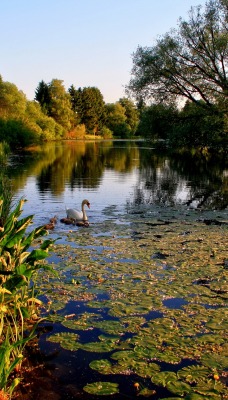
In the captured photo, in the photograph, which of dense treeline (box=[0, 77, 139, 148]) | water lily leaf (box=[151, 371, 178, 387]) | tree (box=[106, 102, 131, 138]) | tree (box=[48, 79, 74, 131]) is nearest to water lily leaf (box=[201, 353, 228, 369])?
water lily leaf (box=[151, 371, 178, 387])

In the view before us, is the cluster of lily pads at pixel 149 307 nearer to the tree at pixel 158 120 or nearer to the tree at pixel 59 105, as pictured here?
the tree at pixel 158 120

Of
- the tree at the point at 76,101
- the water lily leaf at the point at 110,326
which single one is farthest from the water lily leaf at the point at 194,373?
the tree at the point at 76,101

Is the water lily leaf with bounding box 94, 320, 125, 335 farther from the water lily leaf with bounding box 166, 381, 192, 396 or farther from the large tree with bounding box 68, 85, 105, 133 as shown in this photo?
the large tree with bounding box 68, 85, 105, 133

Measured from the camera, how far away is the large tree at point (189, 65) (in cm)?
3431

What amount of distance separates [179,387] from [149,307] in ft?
8.10

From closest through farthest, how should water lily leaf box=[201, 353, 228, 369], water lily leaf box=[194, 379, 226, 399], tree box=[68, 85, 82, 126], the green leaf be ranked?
water lily leaf box=[194, 379, 226, 399]
water lily leaf box=[201, 353, 228, 369]
the green leaf
tree box=[68, 85, 82, 126]

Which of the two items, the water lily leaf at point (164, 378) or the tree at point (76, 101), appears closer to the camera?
the water lily leaf at point (164, 378)

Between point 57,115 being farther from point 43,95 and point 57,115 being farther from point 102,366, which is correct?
point 102,366

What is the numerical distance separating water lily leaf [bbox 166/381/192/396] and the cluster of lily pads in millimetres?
13

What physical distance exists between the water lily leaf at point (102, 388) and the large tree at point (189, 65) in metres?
31.5

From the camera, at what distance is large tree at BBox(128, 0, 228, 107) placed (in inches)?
1351

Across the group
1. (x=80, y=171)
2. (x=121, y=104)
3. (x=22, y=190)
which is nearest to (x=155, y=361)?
(x=22, y=190)

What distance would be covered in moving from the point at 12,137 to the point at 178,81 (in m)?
34.4

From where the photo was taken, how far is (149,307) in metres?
7.72
